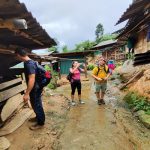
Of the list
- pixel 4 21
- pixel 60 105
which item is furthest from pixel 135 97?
pixel 4 21

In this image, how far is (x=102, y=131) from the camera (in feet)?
23.6

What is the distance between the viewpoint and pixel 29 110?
8906 millimetres

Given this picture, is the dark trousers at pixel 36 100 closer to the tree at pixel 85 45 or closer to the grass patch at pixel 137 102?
the grass patch at pixel 137 102

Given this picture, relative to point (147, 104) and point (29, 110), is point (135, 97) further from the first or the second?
point (29, 110)

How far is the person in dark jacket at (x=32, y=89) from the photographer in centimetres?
638

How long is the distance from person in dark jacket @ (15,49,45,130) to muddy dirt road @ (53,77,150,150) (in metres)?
0.84

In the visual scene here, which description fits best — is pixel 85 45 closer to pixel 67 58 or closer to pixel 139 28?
pixel 67 58

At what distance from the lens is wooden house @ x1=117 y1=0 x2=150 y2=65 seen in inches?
357

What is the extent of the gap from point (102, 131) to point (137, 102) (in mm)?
3475

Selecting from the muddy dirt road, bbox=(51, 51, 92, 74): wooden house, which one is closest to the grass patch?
the muddy dirt road

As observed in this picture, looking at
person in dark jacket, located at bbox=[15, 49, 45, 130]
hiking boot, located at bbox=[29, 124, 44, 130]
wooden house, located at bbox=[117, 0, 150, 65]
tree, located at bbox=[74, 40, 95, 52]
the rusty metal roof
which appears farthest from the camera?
tree, located at bbox=[74, 40, 95, 52]

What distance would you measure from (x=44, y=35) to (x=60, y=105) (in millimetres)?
4992

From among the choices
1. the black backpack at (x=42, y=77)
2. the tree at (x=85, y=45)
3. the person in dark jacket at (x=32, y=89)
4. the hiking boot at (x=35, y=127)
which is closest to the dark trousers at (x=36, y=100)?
the person in dark jacket at (x=32, y=89)

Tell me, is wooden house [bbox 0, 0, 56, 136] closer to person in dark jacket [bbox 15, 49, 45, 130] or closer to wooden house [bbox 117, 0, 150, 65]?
person in dark jacket [bbox 15, 49, 45, 130]
